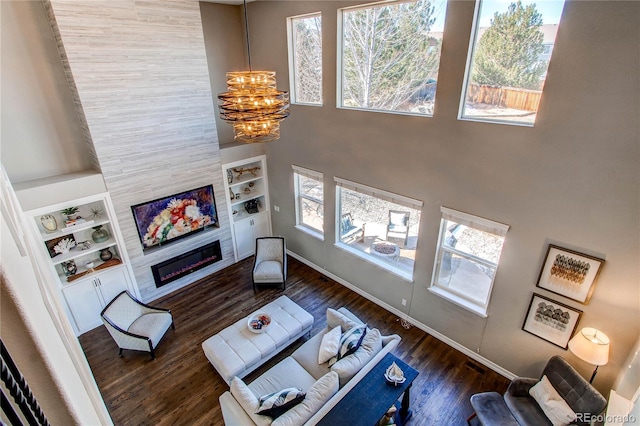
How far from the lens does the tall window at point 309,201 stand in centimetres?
649

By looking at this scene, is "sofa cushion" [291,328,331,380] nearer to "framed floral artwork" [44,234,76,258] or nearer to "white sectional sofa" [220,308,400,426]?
"white sectional sofa" [220,308,400,426]

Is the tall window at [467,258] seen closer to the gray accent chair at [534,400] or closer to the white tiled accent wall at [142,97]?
the gray accent chair at [534,400]

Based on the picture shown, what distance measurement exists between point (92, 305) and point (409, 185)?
5.59 m

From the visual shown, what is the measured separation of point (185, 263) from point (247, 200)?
1.85 meters

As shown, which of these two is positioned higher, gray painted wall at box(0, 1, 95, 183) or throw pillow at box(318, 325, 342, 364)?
gray painted wall at box(0, 1, 95, 183)

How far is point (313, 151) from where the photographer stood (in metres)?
6.16

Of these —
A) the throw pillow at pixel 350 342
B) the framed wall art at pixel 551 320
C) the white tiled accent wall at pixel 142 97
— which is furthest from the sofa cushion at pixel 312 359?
the white tiled accent wall at pixel 142 97

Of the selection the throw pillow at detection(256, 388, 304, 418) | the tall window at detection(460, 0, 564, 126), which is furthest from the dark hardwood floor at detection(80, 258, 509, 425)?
the tall window at detection(460, 0, 564, 126)

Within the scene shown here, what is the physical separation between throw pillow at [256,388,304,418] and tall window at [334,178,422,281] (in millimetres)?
2766

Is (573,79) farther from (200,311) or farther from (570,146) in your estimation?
(200,311)

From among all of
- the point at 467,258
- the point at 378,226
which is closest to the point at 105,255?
the point at 378,226

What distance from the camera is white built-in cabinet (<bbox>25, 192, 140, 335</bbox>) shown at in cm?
507

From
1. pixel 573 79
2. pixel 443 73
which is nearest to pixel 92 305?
pixel 443 73

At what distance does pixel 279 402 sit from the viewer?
3.50m
